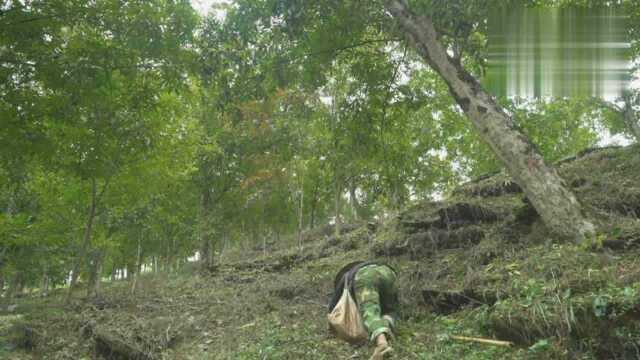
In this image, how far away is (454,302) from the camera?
6859 mm

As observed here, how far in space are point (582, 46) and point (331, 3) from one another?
5.06 metres

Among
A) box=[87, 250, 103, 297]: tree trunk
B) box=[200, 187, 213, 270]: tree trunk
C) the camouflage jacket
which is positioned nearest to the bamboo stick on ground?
the camouflage jacket

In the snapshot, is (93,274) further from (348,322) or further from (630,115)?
(630,115)

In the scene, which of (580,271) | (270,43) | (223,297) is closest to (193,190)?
(223,297)

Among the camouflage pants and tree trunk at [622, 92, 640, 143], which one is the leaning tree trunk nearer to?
the camouflage pants

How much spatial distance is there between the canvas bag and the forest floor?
168 mm

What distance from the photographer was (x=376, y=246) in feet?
37.8

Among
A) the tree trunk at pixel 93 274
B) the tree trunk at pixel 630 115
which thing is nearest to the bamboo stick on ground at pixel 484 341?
the tree trunk at pixel 93 274

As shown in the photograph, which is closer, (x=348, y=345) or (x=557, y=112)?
(x=348, y=345)

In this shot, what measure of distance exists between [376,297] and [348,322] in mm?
509

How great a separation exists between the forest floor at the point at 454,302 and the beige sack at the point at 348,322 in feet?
0.55

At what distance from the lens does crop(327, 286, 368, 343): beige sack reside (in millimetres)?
6156

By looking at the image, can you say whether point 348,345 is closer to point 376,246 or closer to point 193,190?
point 376,246

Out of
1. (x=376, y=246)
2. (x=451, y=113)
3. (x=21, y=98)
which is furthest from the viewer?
(x=451, y=113)
